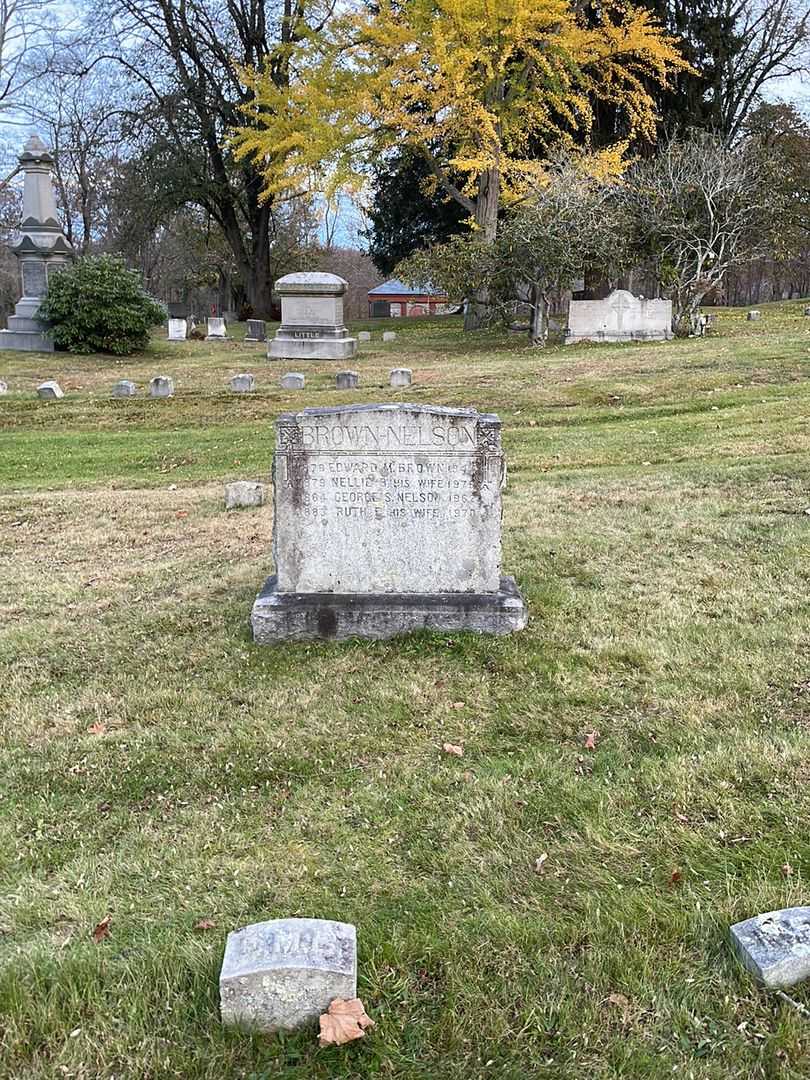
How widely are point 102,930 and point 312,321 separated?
20929mm

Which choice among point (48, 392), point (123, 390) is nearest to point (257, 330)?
point (123, 390)

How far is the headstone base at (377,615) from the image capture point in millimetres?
5047

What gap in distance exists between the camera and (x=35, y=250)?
23.5 m

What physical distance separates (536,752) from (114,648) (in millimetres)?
2757

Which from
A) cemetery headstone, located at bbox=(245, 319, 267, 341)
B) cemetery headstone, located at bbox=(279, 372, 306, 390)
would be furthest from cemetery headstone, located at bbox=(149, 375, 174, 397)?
cemetery headstone, located at bbox=(245, 319, 267, 341)

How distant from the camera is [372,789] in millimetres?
3613

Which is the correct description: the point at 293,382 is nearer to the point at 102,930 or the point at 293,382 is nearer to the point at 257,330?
the point at 257,330

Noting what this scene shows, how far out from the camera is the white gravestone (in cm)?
2133

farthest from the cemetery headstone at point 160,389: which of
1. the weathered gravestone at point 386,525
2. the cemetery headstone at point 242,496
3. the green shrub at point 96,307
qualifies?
the weathered gravestone at point 386,525

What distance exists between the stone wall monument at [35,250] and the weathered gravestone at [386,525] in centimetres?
2078

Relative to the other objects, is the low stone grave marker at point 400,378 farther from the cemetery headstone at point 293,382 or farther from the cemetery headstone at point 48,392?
the cemetery headstone at point 48,392

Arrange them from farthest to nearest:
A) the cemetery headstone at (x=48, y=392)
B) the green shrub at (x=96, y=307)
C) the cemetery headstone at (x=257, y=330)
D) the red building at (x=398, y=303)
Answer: the red building at (x=398, y=303)
the cemetery headstone at (x=257, y=330)
the green shrub at (x=96, y=307)
the cemetery headstone at (x=48, y=392)

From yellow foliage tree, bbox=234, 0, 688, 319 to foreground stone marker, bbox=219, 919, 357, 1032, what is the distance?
77.3ft

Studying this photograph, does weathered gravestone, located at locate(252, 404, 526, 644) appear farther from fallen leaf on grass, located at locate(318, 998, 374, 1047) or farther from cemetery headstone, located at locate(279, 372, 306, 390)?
cemetery headstone, located at locate(279, 372, 306, 390)
